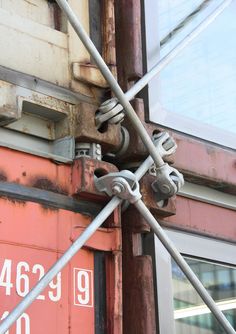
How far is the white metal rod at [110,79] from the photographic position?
2.47 m

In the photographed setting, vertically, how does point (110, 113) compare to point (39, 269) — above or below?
above

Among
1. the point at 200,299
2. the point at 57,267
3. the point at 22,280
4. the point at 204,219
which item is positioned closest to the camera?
the point at 57,267

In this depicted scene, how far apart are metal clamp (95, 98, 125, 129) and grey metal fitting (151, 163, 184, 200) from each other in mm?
244

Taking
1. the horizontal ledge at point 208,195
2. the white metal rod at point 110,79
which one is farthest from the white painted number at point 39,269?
the horizontal ledge at point 208,195

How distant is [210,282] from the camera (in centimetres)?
309

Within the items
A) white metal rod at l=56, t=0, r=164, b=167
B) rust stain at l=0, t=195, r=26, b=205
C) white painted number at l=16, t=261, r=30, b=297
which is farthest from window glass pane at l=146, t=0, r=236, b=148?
white painted number at l=16, t=261, r=30, b=297

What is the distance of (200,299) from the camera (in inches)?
119

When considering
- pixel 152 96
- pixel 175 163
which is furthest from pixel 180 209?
pixel 152 96

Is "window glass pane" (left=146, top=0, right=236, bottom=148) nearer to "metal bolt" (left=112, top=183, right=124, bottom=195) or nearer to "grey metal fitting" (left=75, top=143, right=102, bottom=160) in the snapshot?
"grey metal fitting" (left=75, top=143, right=102, bottom=160)

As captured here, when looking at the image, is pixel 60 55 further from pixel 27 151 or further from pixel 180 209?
pixel 180 209

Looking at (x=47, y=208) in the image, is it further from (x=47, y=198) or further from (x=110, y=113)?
(x=110, y=113)

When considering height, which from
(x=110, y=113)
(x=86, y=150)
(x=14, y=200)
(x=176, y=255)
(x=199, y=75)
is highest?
(x=199, y=75)

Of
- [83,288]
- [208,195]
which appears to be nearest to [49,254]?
[83,288]

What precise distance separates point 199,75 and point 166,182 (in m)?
0.98
